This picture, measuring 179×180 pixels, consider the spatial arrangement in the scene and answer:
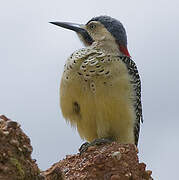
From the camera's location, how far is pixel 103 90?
7.35 m

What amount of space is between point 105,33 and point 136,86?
0.95 m

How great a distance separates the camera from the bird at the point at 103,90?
24.2 feet

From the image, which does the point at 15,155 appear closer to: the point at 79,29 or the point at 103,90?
the point at 103,90

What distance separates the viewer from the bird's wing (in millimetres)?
7890

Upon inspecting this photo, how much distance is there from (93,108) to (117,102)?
351 mm

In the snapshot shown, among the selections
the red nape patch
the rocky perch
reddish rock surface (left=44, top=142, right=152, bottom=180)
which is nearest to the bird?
the red nape patch

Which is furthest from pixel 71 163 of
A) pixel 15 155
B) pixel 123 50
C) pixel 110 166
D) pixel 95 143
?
pixel 123 50

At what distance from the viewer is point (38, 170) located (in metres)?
4.32

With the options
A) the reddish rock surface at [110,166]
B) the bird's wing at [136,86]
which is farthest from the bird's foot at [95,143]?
the bird's wing at [136,86]

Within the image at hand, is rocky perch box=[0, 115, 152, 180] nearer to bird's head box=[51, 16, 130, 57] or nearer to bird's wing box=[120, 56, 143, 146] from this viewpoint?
bird's wing box=[120, 56, 143, 146]

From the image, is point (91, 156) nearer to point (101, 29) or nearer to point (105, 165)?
point (105, 165)

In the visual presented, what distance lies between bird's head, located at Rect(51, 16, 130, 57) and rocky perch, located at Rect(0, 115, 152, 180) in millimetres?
1975

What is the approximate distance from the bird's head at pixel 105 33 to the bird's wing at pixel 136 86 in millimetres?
230

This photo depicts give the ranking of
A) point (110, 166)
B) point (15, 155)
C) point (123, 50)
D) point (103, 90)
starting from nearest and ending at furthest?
point (15, 155) → point (110, 166) → point (103, 90) → point (123, 50)
